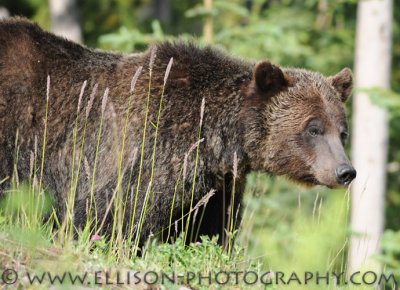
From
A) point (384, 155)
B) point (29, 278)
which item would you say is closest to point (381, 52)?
point (384, 155)

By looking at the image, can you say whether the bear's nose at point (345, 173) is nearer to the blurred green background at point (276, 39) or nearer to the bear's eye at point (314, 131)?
the bear's eye at point (314, 131)

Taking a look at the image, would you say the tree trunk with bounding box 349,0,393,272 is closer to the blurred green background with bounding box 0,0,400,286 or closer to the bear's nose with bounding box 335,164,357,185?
the blurred green background with bounding box 0,0,400,286

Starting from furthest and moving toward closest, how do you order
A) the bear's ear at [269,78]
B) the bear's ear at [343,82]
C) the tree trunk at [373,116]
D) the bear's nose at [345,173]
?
1. the tree trunk at [373,116]
2. the bear's ear at [343,82]
3. the bear's ear at [269,78]
4. the bear's nose at [345,173]

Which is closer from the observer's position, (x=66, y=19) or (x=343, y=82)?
(x=343, y=82)

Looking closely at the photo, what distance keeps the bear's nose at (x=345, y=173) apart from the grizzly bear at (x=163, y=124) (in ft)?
0.04

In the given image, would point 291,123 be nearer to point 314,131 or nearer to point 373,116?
point 314,131

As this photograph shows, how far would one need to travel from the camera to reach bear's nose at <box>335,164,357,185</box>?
5.64 metres

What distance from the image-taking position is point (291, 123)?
20.0ft

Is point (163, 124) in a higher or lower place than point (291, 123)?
lower

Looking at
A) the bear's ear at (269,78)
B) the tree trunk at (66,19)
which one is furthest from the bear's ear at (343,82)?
the tree trunk at (66,19)

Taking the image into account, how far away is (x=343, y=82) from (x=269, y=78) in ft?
3.41

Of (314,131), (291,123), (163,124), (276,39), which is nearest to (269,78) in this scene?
(291,123)

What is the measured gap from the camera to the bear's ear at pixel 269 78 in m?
5.96

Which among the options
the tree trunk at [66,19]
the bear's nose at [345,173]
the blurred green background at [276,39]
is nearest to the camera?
the bear's nose at [345,173]
